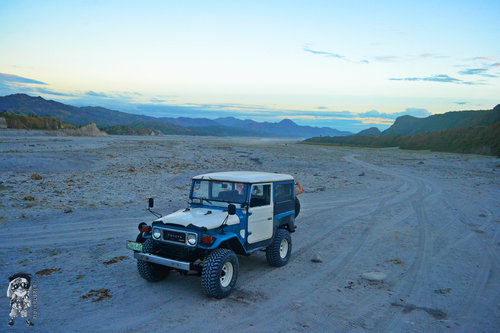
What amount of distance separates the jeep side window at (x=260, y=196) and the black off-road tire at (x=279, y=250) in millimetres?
1042

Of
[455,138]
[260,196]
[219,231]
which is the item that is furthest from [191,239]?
[455,138]

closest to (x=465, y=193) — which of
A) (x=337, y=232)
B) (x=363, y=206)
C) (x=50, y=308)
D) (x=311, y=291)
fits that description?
(x=363, y=206)

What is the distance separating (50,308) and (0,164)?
25.3 metres

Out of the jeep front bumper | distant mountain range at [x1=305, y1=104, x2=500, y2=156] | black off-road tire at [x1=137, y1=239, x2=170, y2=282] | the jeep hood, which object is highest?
distant mountain range at [x1=305, y1=104, x2=500, y2=156]

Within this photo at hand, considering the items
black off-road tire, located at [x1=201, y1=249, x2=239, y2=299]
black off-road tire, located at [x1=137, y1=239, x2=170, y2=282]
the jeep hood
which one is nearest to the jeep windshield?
the jeep hood

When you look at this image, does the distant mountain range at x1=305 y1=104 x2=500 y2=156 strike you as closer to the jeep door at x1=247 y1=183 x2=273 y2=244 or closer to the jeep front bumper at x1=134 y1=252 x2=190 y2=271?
the jeep door at x1=247 y1=183 x2=273 y2=244

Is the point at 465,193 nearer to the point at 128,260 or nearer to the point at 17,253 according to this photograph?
the point at 128,260

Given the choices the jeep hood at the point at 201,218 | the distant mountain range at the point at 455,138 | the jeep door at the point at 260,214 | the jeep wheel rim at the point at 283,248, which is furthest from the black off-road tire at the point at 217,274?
the distant mountain range at the point at 455,138

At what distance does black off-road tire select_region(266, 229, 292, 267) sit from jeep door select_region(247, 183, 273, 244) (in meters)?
0.27

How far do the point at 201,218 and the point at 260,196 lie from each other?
5.36ft

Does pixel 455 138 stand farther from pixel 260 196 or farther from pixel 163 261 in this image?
pixel 163 261

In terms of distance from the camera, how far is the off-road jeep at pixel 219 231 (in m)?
7.21

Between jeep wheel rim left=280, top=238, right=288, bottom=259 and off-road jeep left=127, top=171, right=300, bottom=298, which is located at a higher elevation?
off-road jeep left=127, top=171, right=300, bottom=298

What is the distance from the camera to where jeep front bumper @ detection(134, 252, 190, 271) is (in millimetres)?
6992
